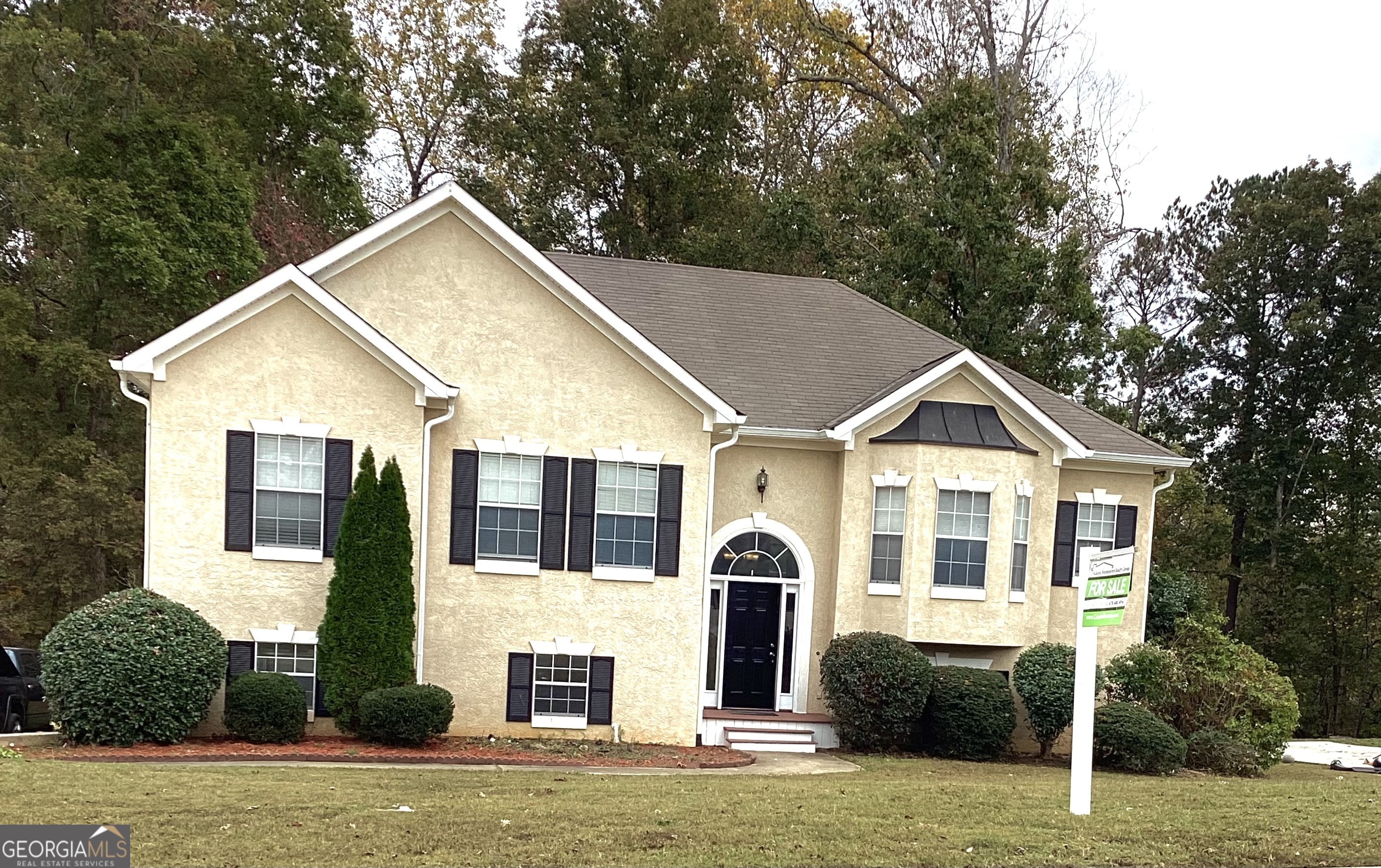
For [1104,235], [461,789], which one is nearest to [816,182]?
[1104,235]

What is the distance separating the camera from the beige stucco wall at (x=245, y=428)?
15453 mm

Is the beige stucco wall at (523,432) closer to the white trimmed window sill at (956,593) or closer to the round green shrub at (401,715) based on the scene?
the round green shrub at (401,715)

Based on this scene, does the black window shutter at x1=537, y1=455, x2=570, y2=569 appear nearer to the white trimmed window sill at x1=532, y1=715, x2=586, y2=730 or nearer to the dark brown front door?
the white trimmed window sill at x1=532, y1=715, x2=586, y2=730

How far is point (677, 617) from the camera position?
17.3 m

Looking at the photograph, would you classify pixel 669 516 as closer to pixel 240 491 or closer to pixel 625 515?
pixel 625 515

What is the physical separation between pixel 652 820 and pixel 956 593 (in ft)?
32.0

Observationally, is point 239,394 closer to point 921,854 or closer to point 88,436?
point 921,854

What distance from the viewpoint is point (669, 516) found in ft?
56.7

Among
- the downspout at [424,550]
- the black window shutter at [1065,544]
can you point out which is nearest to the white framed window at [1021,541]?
the black window shutter at [1065,544]

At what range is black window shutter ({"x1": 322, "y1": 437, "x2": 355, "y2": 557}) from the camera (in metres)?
15.9

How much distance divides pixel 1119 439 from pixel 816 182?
19.0 m

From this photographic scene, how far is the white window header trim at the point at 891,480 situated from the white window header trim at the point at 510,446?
5.35 meters

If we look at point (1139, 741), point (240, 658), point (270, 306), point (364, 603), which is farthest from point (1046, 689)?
point (270, 306)

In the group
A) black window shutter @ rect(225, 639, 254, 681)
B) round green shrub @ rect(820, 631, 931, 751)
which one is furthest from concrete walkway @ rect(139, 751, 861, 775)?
black window shutter @ rect(225, 639, 254, 681)
